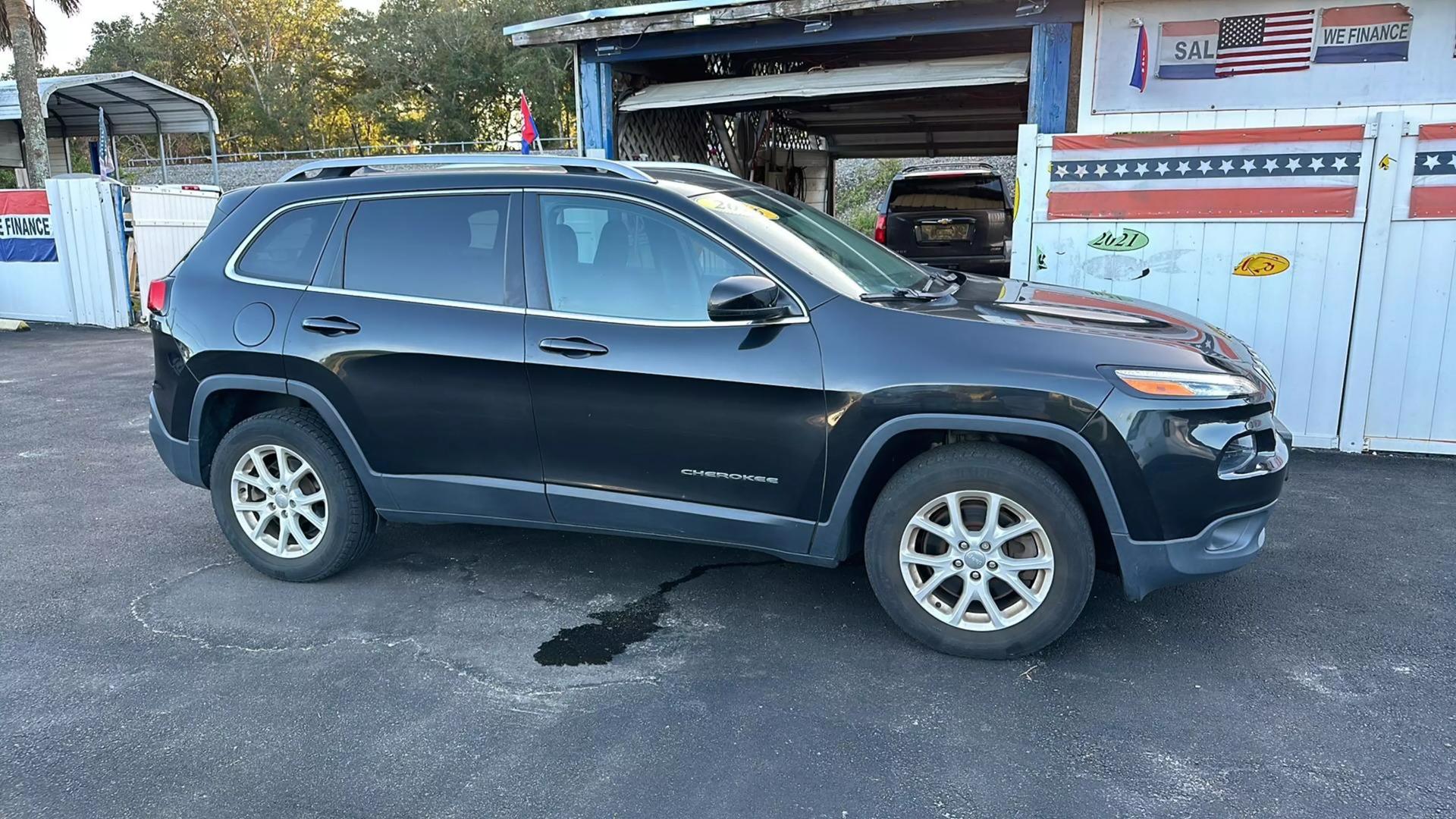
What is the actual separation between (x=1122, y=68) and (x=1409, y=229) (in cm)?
215

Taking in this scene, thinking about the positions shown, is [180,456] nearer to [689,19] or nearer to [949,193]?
[689,19]


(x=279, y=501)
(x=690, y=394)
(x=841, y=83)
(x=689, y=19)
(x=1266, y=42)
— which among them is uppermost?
(x=689, y=19)

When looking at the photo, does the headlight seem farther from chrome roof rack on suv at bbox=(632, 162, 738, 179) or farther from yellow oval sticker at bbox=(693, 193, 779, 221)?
chrome roof rack on suv at bbox=(632, 162, 738, 179)

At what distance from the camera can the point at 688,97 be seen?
8.94 metres

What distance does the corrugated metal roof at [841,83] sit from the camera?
7691mm

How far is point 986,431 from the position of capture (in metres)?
3.43

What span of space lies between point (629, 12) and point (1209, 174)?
15.4 ft

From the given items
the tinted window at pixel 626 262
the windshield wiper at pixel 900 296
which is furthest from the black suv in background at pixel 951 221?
the tinted window at pixel 626 262

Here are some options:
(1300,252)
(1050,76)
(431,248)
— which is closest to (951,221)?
(1050,76)

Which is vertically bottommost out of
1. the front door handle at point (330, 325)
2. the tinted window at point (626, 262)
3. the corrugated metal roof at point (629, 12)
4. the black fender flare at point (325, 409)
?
the black fender flare at point (325, 409)

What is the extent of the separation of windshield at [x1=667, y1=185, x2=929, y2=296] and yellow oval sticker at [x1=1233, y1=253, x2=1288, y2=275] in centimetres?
297

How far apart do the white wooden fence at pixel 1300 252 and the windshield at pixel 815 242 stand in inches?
102

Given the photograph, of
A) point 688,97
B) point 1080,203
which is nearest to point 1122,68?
point 1080,203

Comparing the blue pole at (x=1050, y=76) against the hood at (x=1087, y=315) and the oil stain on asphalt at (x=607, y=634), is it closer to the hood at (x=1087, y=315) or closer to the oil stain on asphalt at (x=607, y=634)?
the hood at (x=1087, y=315)
